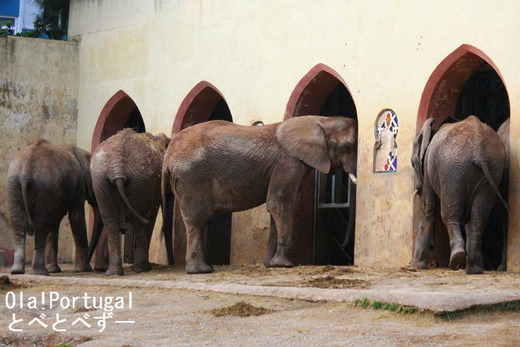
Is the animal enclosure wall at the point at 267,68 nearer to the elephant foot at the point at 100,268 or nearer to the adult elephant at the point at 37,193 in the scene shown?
the elephant foot at the point at 100,268

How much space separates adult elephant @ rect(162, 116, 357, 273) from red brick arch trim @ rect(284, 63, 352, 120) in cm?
126

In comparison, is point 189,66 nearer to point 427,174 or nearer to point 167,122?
point 167,122

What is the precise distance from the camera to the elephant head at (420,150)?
1195 cm

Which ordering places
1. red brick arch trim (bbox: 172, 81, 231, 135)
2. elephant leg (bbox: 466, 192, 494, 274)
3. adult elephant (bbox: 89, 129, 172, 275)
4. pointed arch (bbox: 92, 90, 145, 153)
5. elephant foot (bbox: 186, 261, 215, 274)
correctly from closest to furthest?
1. elephant leg (bbox: 466, 192, 494, 274)
2. elephant foot (bbox: 186, 261, 215, 274)
3. adult elephant (bbox: 89, 129, 172, 275)
4. red brick arch trim (bbox: 172, 81, 231, 135)
5. pointed arch (bbox: 92, 90, 145, 153)

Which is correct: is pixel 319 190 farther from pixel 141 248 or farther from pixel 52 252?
pixel 52 252

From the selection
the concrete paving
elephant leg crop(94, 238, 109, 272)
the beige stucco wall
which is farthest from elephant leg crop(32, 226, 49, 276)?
the beige stucco wall

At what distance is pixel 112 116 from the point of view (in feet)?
60.1

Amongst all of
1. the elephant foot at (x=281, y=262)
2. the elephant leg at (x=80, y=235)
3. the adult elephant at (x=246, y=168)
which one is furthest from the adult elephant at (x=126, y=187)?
the elephant foot at (x=281, y=262)

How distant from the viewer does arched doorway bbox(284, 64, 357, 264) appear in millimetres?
14430

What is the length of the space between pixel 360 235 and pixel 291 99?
232 cm

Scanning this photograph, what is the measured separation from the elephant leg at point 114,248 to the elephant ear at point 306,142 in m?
2.29

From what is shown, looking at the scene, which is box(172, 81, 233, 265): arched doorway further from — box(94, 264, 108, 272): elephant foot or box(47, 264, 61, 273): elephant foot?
→ box(47, 264, 61, 273): elephant foot

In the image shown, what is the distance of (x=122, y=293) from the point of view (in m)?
10.2

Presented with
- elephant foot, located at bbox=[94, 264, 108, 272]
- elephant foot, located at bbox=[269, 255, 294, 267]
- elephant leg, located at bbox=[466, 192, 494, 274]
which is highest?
elephant leg, located at bbox=[466, 192, 494, 274]
